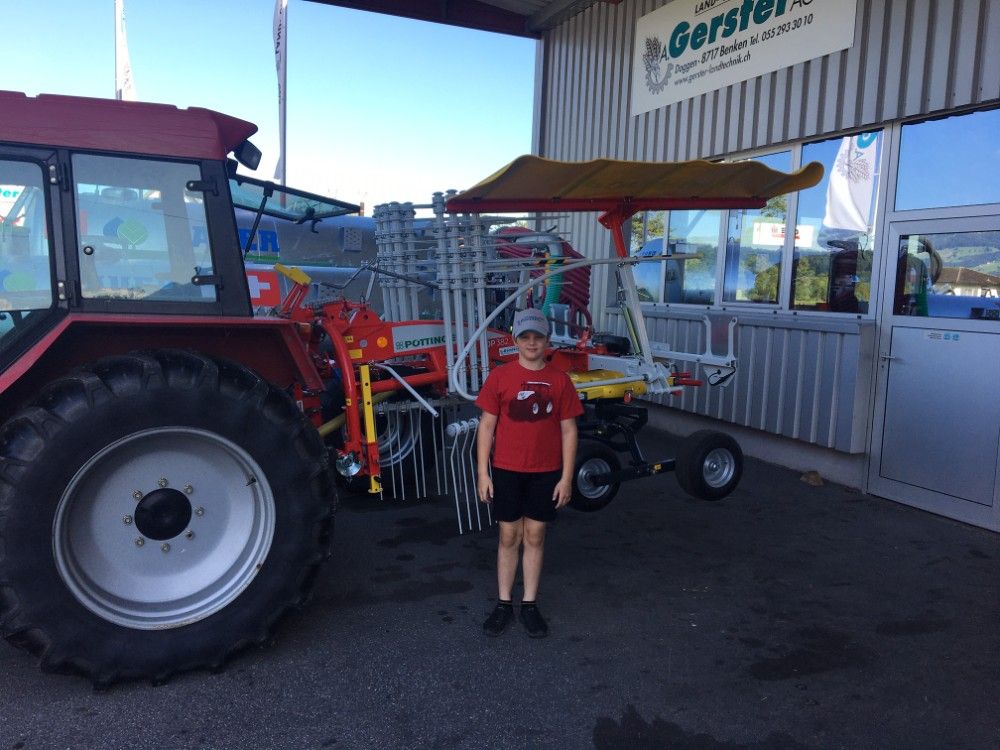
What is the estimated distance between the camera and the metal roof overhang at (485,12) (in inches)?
370

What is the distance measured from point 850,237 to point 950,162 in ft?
3.05

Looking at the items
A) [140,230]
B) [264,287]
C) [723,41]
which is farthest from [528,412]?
[723,41]

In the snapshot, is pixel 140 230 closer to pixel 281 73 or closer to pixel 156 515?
pixel 156 515

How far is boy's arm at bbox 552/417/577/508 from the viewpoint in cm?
334

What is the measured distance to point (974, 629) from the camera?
3.57 m

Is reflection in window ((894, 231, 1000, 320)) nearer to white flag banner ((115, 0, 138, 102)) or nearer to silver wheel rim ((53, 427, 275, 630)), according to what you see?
silver wheel rim ((53, 427, 275, 630))

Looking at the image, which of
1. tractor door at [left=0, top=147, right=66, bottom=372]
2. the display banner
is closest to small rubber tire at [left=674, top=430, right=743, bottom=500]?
the display banner

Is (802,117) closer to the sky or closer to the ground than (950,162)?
closer to the sky

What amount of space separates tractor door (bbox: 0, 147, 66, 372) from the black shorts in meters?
1.90

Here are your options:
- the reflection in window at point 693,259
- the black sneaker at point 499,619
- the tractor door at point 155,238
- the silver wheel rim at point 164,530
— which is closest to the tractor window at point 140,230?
the tractor door at point 155,238

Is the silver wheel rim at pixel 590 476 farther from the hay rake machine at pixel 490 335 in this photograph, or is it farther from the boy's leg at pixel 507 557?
the boy's leg at pixel 507 557

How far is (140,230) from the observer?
10.0 feet

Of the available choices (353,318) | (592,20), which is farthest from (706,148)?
(353,318)

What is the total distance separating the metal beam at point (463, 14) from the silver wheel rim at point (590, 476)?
7.36 m
